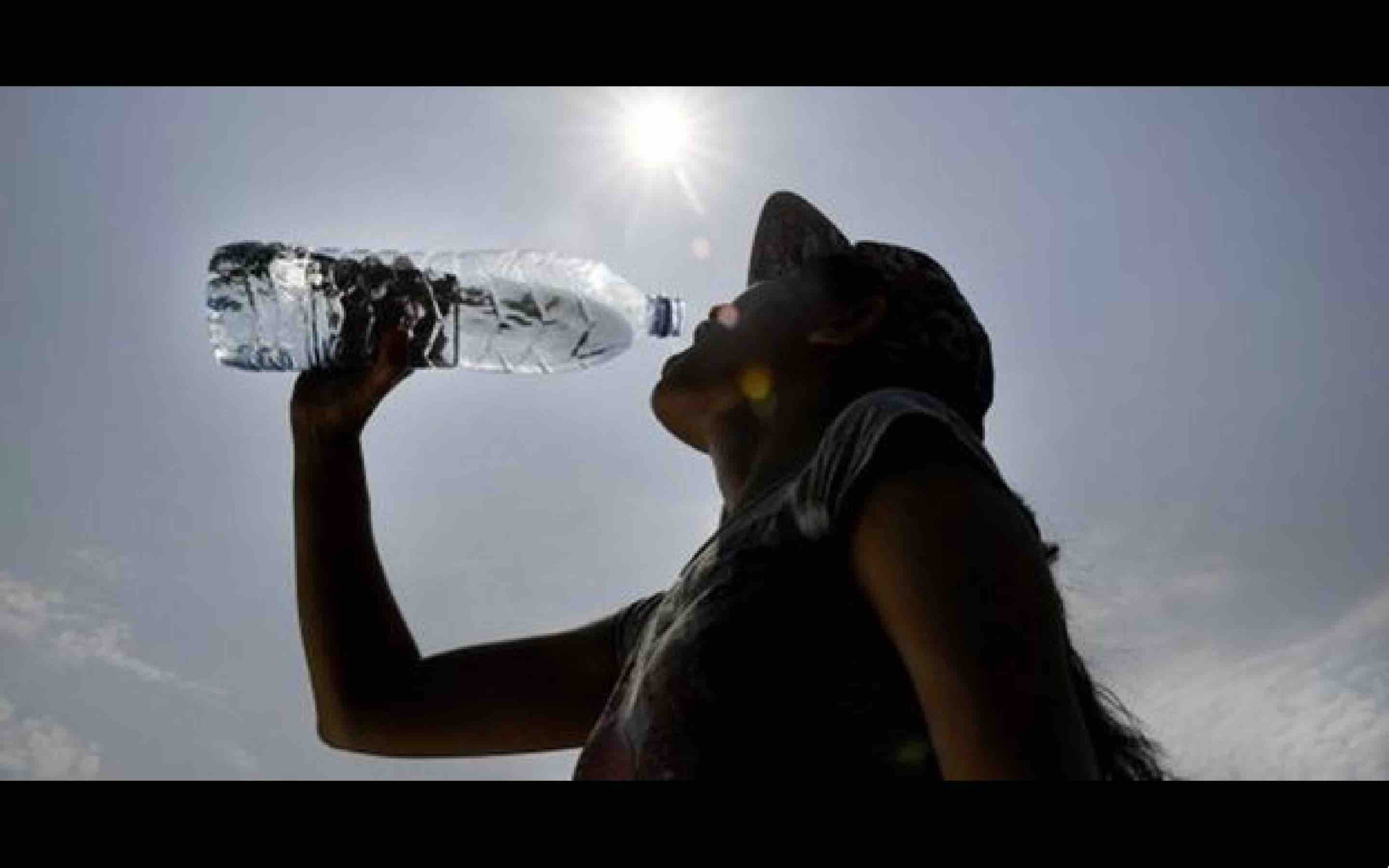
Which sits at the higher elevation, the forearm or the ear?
the ear

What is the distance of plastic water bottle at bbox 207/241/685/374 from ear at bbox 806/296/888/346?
1.11 meters

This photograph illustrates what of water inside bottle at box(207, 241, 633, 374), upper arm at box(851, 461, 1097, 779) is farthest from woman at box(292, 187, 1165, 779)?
water inside bottle at box(207, 241, 633, 374)

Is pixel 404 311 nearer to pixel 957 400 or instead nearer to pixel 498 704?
pixel 498 704

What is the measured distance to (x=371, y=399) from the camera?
280 cm

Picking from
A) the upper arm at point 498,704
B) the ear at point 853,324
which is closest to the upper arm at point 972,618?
the ear at point 853,324

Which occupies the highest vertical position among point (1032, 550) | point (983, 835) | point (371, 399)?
point (371, 399)

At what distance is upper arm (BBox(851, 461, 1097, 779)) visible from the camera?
133 cm

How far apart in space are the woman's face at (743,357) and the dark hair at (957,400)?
78mm

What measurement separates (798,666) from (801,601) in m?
0.11

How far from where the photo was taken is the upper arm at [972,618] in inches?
52.2

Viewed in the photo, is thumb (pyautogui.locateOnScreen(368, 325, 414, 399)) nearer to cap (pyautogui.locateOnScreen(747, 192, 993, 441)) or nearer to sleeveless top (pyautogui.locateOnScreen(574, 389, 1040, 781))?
cap (pyautogui.locateOnScreen(747, 192, 993, 441))

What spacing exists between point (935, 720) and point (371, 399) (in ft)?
5.97
